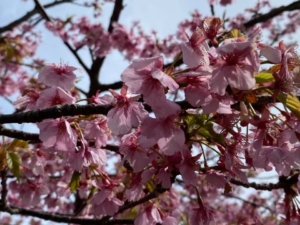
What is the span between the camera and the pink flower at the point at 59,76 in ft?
6.07

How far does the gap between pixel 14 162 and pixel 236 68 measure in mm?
1544

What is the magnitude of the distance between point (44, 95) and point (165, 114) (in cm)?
70

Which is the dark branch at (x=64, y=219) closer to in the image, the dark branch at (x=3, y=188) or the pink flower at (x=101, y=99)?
the dark branch at (x=3, y=188)

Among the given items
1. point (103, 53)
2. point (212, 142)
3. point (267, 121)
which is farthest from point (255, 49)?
point (103, 53)

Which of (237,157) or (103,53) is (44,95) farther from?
(103,53)

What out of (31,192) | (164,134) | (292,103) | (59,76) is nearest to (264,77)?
(292,103)

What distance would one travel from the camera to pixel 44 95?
67.3 inches

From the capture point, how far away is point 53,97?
1708 millimetres

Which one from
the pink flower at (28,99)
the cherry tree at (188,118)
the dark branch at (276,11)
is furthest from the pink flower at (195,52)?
the dark branch at (276,11)

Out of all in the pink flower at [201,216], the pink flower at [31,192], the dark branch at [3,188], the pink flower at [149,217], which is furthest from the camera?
the pink flower at [31,192]

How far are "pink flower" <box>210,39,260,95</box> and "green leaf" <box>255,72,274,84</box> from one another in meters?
0.08

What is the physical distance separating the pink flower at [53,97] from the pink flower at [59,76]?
137mm

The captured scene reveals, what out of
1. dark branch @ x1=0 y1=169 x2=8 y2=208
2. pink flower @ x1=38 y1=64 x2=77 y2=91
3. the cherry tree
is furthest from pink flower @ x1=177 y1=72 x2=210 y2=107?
dark branch @ x1=0 y1=169 x2=8 y2=208

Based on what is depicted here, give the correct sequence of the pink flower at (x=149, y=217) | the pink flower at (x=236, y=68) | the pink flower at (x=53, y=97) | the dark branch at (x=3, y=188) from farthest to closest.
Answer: the dark branch at (x=3, y=188) < the pink flower at (x=149, y=217) < the pink flower at (x=53, y=97) < the pink flower at (x=236, y=68)
